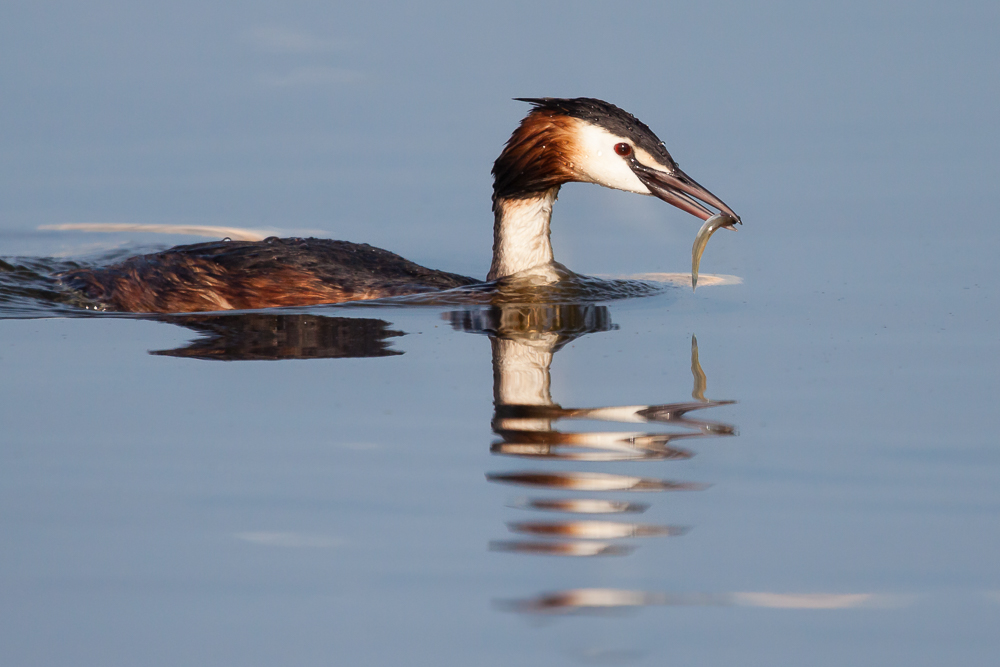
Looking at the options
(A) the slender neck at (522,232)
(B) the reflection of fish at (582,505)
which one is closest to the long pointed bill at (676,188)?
(A) the slender neck at (522,232)

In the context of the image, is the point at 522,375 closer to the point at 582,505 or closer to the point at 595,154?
the point at 582,505

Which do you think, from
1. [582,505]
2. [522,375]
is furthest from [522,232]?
[582,505]

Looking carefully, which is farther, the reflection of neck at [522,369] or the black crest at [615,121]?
the black crest at [615,121]

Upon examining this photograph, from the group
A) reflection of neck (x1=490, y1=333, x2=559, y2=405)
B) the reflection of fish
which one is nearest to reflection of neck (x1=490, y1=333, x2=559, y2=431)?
reflection of neck (x1=490, y1=333, x2=559, y2=405)

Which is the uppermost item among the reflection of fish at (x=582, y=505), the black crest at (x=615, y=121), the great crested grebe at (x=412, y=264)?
the black crest at (x=615, y=121)

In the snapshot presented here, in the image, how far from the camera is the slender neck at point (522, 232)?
9.28 metres

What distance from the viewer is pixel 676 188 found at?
28.5 feet

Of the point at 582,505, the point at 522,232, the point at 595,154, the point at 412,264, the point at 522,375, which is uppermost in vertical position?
the point at 595,154

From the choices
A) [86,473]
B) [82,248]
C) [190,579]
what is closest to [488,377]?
[86,473]

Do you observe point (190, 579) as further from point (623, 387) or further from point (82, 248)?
point (82, 248)

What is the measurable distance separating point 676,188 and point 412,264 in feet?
5.91

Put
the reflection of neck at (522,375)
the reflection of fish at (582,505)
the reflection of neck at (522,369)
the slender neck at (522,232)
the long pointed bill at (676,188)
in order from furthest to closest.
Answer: the slender neck at (522,232) → the long pointed bill at (676,188) → the reflection of neck at (522,369) → the reflection of neck at (522,375) → the reflection of fish at (582,505)

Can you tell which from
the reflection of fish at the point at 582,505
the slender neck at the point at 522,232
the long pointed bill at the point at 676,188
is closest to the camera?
the reflection of fish at the point at 582,505

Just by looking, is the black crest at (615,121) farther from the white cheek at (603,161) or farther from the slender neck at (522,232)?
the slender neck at (522,232)
